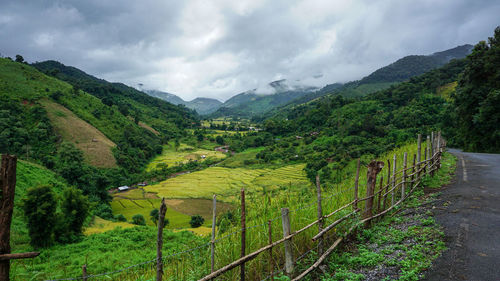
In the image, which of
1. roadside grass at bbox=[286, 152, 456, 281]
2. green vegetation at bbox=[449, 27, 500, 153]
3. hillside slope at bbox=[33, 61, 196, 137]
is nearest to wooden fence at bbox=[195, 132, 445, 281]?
roadside grass at bbox=[286, 152, 456, 281]

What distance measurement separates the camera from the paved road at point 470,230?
3705 mm

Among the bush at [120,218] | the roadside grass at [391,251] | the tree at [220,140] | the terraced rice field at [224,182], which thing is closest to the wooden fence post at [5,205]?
the roadside grass at [391,251]

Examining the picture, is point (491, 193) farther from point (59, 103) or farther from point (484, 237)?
point (59, 103)

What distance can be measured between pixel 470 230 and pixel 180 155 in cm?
8311

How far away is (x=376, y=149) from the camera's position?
45750mm

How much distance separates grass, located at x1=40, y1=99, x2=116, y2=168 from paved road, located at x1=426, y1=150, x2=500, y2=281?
66.9 metres

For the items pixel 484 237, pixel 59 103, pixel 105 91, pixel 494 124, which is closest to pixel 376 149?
pixel 494 124

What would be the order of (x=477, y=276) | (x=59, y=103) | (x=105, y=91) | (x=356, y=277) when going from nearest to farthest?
1. (x=477, y=276)
2. (x=356, y=277)
3. (x=59, y=103)
4. (x=105, y=91)

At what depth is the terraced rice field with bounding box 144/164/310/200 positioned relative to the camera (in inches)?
1825

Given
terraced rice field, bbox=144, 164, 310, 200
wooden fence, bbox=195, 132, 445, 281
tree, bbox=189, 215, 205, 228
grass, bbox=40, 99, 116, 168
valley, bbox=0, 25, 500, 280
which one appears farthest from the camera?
grass, bbox=40, 99, 116, 168

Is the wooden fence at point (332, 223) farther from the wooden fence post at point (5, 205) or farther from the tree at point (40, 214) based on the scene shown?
the tree at point (40, 214)

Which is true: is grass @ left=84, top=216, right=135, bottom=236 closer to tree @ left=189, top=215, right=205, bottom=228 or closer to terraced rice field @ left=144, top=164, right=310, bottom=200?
tree @ left=189, top=215, right=205, bottom=228

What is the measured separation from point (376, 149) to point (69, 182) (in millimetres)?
58727

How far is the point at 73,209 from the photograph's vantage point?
27.7 m
